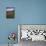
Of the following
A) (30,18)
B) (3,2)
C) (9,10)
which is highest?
(3,2)

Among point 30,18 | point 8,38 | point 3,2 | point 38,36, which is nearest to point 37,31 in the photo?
point 38,36

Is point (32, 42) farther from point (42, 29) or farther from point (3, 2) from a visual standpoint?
point (3, 2)

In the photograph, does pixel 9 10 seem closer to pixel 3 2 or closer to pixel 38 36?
pixel 3 2

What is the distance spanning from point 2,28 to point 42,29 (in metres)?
1.02

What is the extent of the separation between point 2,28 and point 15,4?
2.32ft

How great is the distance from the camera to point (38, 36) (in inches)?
125

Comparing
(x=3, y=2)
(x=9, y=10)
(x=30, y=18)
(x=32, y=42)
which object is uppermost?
(x=3, y=2)

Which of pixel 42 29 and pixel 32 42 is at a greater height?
pixel 42 29

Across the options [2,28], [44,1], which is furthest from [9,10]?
[44,1]

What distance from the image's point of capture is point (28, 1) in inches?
132

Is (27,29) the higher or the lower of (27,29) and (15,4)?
the lower

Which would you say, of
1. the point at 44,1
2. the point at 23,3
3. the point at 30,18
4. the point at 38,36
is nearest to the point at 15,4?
the point at 23,3

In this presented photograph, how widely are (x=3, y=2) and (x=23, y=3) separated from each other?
520 millimetres

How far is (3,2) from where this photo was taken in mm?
3357
